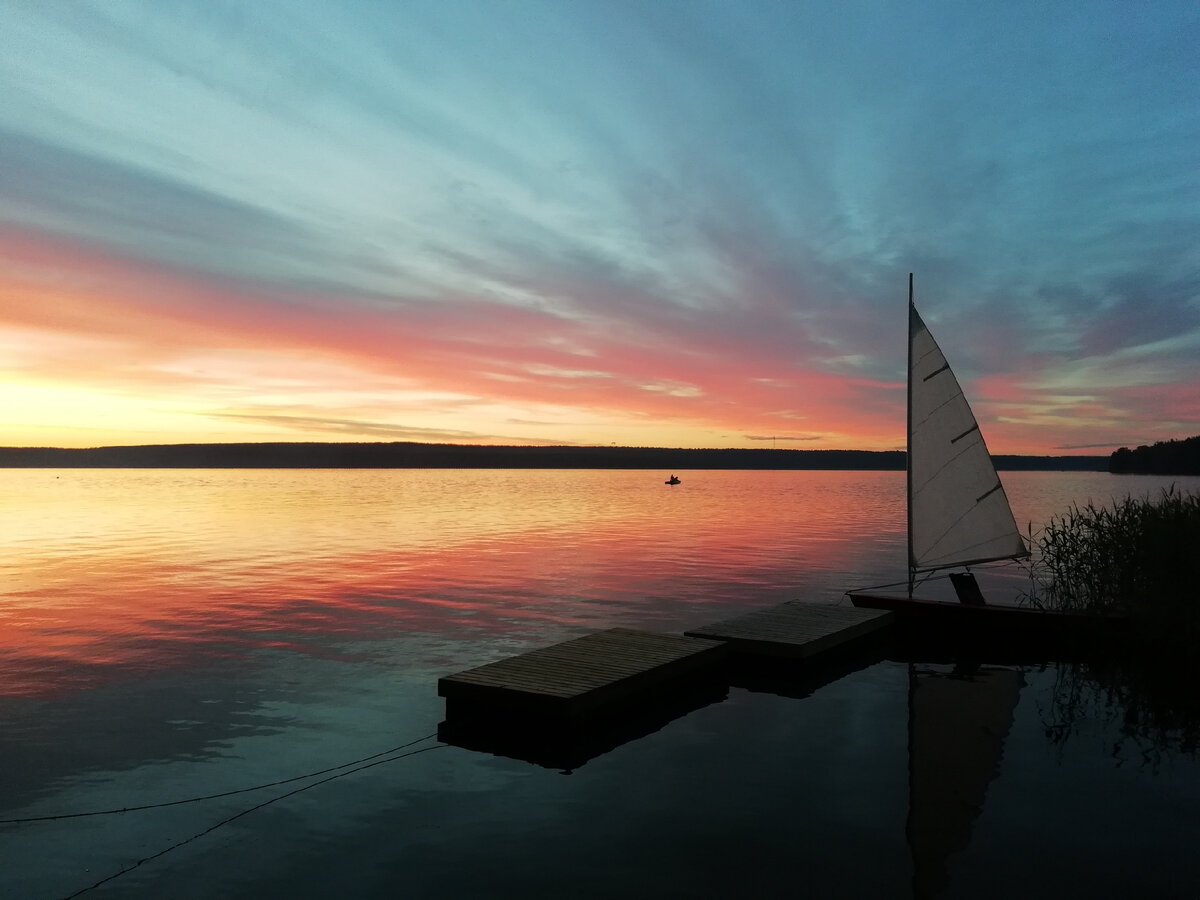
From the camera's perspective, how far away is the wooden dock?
1346 cm

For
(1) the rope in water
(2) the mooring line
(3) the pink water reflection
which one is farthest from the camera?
(3) the pink water reflection

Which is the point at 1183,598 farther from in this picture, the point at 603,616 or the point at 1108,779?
the point at 603,616

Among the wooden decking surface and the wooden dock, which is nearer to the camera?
the wooden dock

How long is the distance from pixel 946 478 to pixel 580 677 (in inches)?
523

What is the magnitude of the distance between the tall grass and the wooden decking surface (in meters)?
5.82

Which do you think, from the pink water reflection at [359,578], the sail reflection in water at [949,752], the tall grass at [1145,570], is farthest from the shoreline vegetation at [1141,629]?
the pink water reflection at [359,578]

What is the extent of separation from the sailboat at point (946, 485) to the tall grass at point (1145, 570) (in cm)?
261

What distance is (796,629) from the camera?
2033cm

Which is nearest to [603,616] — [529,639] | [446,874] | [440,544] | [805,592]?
[529,639]

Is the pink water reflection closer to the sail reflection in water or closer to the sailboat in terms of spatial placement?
the sailboat

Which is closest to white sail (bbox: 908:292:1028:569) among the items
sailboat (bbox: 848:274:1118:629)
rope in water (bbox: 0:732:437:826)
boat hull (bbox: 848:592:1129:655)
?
sailboat (bbox: 848:274:1118:629)

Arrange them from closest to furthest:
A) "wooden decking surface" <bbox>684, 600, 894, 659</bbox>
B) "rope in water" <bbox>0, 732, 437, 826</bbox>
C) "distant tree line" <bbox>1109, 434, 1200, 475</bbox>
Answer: "rope in water" <bbox>0, 732, 437, 826</bbox>, "wooden decking surface" <bbox>684, 600, 894, 659</bbox>, "distant tree line" <bbox>1109, 434, 1200, 475</bbox>

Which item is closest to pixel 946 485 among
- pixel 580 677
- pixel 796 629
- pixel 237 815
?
pixel 796 629

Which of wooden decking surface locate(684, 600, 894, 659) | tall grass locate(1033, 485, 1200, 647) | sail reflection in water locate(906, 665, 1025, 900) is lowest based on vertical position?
sail reflection in water locate(906, 665, 1025, 900)
